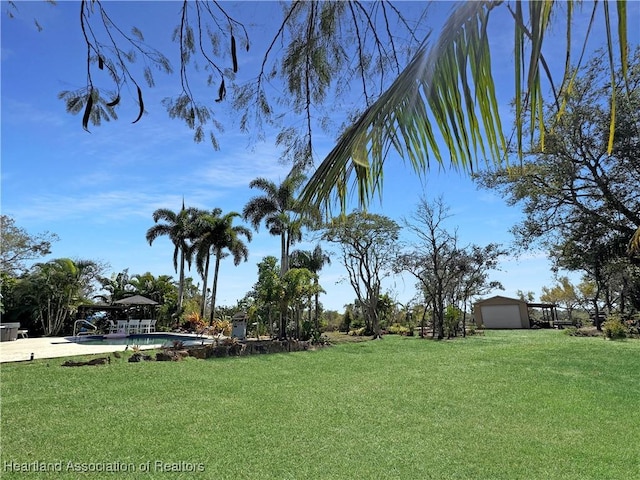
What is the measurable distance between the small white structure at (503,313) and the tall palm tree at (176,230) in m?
22.7

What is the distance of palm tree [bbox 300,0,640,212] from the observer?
77cm

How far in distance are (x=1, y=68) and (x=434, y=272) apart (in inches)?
790

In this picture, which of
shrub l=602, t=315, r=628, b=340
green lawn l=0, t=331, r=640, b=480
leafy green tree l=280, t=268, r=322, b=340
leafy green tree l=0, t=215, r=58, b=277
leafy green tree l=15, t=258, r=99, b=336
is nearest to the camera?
green lawn l=0, t=331, r=640, b=480

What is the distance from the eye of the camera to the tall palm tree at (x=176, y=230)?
24578 millimetres

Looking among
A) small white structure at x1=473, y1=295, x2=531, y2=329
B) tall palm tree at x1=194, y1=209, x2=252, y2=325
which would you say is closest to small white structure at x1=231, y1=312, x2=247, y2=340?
tall palm tree at x1=194, y1=209, x2=252, y2=325

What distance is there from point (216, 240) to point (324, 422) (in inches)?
817

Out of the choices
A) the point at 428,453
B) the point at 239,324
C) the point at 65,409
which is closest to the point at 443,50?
Answer: the point at 428,453

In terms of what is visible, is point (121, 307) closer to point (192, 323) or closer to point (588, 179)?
point (192, 323)

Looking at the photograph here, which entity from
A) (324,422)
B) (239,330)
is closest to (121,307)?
(239,330)

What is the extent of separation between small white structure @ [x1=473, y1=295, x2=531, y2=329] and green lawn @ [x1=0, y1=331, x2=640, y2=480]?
2369 cm

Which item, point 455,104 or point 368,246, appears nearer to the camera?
point 455,104

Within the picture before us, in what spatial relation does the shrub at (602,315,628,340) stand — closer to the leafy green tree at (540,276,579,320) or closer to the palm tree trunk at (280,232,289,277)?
the palm tree trunk at (280,232,289,277)

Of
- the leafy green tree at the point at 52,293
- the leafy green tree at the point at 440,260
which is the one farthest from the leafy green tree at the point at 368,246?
the leafy green tree at the point at 52,293

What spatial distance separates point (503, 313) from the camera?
3086 cm
